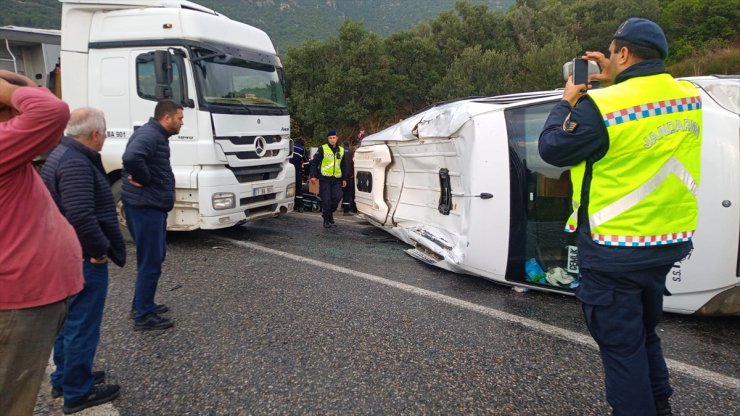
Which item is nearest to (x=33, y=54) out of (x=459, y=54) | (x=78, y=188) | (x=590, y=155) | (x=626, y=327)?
(x=78, y=188)

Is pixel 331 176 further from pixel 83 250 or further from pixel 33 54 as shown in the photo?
pixel 83 250

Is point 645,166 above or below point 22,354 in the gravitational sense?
above

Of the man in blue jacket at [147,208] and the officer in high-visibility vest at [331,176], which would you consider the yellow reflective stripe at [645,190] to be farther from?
the officer in high-visibility vest at [331,176]

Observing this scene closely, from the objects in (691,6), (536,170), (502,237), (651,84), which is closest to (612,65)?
(651,84)

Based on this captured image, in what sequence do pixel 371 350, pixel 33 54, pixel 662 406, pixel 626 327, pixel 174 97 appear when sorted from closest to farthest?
pixel 626 327 < pixel 662 406 < pixel 371 350 < pixel 174 97 < pixel 33 54

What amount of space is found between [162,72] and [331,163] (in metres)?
3.23

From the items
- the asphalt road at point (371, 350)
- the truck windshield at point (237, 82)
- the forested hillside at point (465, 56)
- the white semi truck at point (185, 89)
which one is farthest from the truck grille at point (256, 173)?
the forested hillside at point (465, 56)

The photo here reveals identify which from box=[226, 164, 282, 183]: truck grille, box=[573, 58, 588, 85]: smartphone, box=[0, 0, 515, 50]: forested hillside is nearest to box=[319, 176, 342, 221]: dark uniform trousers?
box=[226, 164, 282, 183]: truck grille

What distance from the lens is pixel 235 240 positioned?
6.49 metres

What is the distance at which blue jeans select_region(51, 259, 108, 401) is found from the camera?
2.44 m

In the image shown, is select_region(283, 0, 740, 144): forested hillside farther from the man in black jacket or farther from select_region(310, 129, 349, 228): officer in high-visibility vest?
the man in black jacket

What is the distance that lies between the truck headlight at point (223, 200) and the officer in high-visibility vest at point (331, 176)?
2.04 meters

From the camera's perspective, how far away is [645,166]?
1.93 meters

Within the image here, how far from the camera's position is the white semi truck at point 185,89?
570 cm
